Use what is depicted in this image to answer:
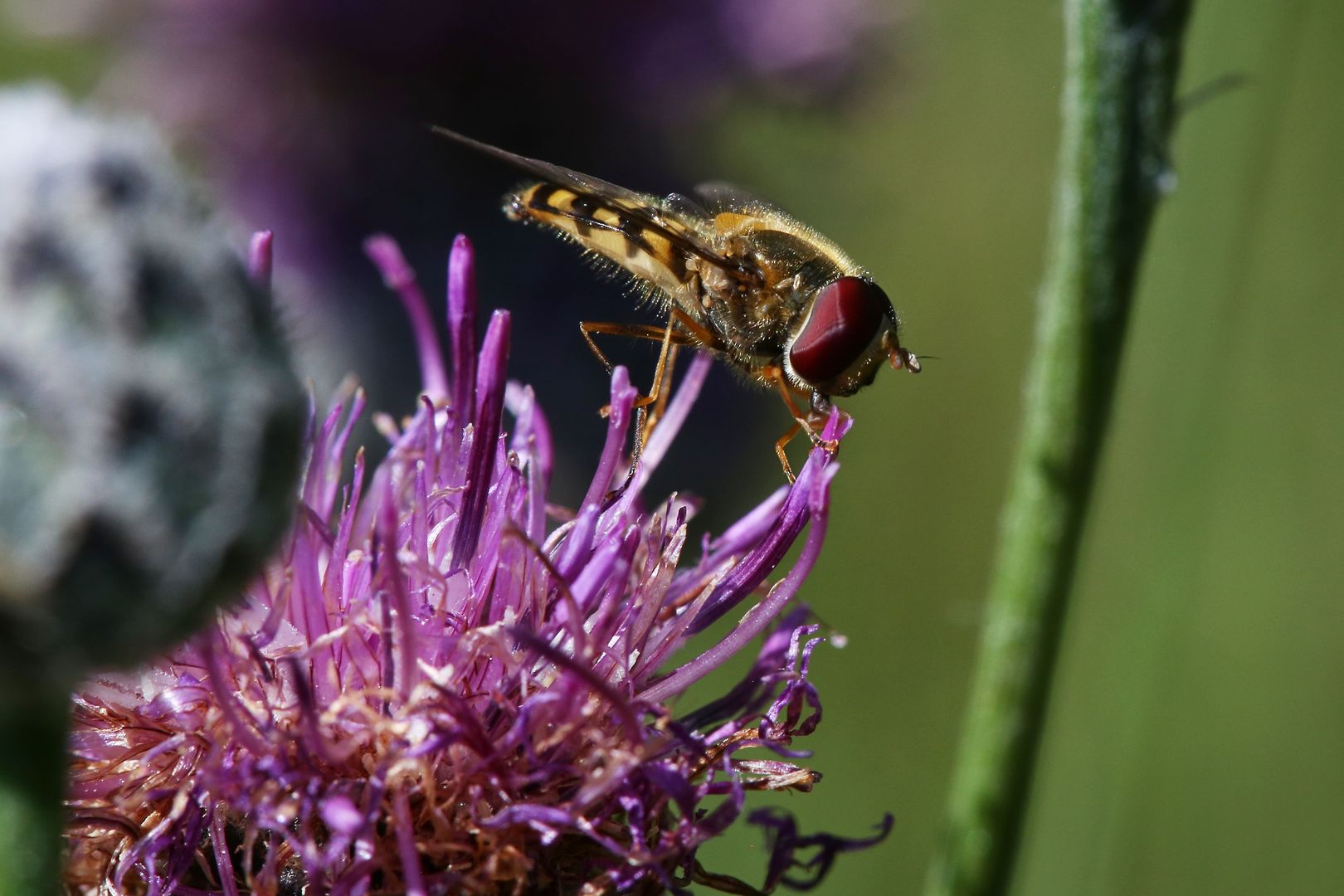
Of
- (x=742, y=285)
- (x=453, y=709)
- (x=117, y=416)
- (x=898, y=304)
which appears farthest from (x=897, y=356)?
(x=898, y=304)

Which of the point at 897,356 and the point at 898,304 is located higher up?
the point at 898,304

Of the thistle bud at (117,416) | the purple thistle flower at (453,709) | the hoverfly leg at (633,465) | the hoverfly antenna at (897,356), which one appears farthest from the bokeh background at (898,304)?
the thistle bud at (117,416)

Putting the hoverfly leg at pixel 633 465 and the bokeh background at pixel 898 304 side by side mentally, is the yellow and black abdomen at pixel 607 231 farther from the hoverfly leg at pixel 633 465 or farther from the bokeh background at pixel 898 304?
the bokeh background at pixel 898 304

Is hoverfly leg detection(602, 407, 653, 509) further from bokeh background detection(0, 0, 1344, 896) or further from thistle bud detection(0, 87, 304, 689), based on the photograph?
bokeh background detection(0, 0, 1344, 896)

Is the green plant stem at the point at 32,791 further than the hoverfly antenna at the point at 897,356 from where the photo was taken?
No

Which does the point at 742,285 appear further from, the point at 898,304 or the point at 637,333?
the point at 898,304

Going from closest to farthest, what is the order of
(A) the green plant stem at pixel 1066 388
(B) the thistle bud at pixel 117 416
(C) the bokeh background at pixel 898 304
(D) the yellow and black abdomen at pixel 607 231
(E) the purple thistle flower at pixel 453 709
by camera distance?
1. (B) the thistle bud at pixel 117 416
2. (E) the purple thistle flower at pixel 453 709
3. (A) the green plant stem at pixel 1066 388
4. (D) the yellow and black abdomen at pixel 607 231
5. (C) the bokeh background at pixel 898 304

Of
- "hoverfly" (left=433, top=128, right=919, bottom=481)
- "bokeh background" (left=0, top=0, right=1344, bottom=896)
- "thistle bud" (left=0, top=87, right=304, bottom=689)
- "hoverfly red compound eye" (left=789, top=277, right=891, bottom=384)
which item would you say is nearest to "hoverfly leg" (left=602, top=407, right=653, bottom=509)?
"hoverfly" (left=433, top=128, right=919, bottom=481)
